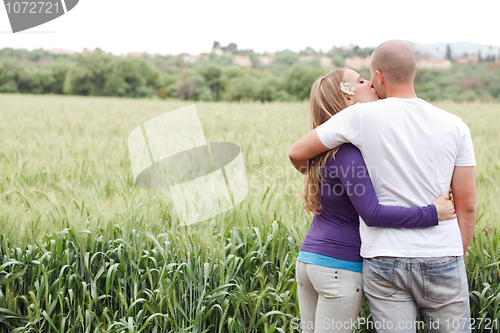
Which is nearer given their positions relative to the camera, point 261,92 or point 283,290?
point 283,290

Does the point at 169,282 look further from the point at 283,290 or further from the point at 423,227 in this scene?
the point at 423,227

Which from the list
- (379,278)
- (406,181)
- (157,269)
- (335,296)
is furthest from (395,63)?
(157,269)

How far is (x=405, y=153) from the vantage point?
1.36 meters

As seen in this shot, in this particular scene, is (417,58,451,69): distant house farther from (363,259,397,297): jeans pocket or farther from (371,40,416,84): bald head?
(363,259,397,297): jeans pocket

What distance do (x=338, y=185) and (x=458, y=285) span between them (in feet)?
1.80

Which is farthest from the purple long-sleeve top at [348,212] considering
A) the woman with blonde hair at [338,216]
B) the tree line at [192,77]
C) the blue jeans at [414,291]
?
the tree line at [192,77]

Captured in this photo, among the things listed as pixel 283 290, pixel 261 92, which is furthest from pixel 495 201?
pixel 261 92

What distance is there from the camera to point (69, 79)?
4894 centimetres

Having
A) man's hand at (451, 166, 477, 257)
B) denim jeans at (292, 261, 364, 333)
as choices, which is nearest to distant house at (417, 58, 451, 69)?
man's hand at (451, 166, 477, 257)

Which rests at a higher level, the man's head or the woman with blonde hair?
the man's head

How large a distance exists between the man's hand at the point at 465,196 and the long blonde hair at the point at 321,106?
0.49 m

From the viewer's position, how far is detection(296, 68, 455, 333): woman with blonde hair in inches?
54.0

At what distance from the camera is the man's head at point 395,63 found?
1408 millimetres

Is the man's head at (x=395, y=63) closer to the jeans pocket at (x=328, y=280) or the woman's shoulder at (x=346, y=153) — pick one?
the woman's shoulder at (x=346, y=153)
